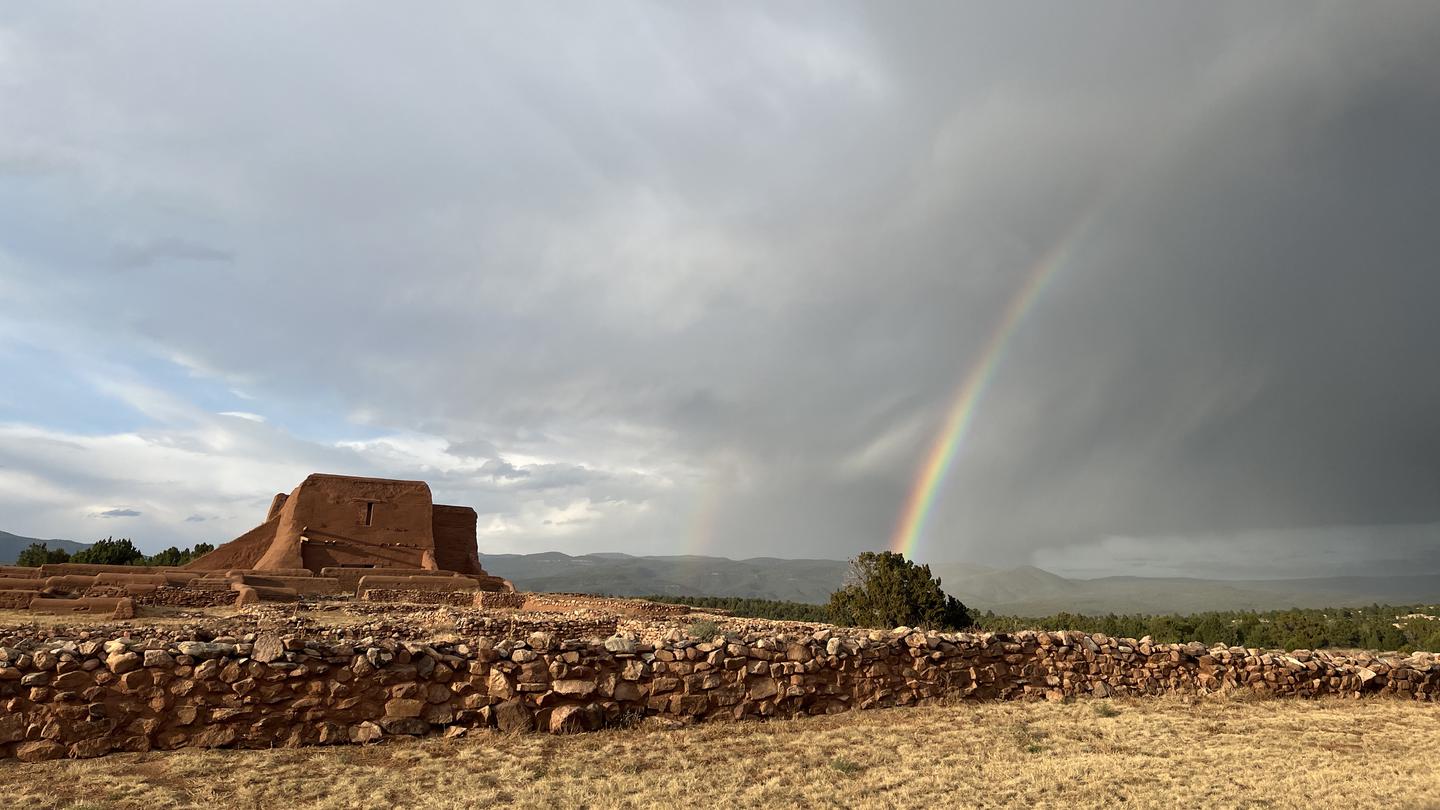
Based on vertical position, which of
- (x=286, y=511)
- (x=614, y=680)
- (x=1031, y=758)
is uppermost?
(x=286, y=511)

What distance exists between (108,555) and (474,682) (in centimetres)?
6438

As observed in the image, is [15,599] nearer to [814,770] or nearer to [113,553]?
[814,770]

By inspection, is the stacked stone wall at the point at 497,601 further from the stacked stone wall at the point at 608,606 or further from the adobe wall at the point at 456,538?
the adobe wall at the point at 456,538

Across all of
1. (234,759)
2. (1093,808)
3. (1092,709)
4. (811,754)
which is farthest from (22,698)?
(1092,709)

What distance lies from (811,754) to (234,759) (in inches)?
234

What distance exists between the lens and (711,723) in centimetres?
964

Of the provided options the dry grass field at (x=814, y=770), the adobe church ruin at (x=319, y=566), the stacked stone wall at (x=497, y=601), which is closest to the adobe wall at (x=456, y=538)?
the adobe church ruin at (x=319, y=566)

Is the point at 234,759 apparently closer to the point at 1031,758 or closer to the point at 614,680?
the point at 614,680

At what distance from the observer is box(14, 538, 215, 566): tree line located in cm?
5216

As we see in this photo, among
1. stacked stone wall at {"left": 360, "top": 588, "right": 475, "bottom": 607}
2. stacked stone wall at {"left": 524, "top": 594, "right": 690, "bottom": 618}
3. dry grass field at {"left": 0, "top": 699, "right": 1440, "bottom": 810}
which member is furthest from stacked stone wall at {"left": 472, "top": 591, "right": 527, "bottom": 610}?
dry grass field at {"left": 0, "top": 699, "right": 1440, "bottom": 810}

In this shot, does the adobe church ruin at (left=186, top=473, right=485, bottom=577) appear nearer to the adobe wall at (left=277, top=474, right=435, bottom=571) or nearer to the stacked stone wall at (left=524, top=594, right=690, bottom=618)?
the adobe wall at (left=277, top=474, right=435, bottom=571)

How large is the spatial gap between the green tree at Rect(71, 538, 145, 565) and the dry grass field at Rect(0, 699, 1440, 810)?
198 ft

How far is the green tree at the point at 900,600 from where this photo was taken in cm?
3350

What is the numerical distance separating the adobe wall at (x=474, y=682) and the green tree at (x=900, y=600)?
2082 cm
